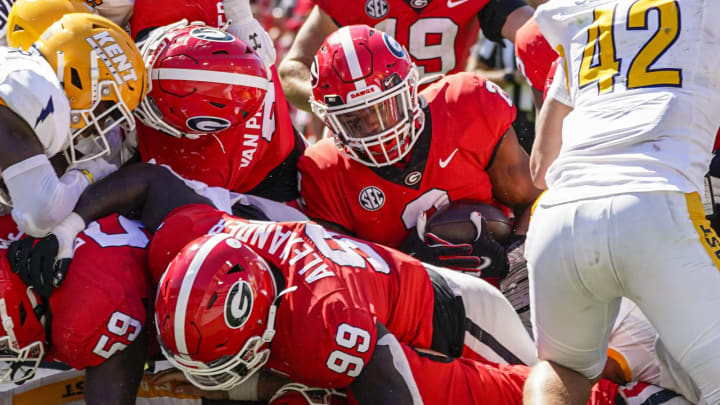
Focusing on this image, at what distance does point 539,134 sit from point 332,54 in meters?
1.08

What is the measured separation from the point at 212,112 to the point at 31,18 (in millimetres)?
774

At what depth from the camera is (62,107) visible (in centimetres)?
327

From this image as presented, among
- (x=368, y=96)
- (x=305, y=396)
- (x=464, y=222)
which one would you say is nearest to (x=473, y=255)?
(x=464, y=222)

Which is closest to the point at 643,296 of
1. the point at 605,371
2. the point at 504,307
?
the point at 605,371

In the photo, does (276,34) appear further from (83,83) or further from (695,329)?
(695,329)

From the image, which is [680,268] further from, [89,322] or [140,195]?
[140,195]

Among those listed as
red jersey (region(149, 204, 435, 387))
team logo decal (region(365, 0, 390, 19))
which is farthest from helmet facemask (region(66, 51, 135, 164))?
team logo decal (region(365, 0, 390, 19))

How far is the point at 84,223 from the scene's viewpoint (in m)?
3.29

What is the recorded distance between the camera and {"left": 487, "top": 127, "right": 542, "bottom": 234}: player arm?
13.6ft

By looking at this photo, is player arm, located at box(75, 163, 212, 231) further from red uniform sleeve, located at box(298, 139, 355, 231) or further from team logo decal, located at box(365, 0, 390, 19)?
team logo decal, located at box(365, 0, 390, 19)

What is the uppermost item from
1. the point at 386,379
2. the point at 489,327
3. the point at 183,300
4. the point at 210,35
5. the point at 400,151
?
the point at 210,35

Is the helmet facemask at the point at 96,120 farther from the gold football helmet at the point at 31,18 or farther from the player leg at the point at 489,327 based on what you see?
the player leg at the point at 489,327

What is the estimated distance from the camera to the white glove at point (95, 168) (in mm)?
3553

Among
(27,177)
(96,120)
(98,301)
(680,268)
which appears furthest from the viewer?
(96,120)
